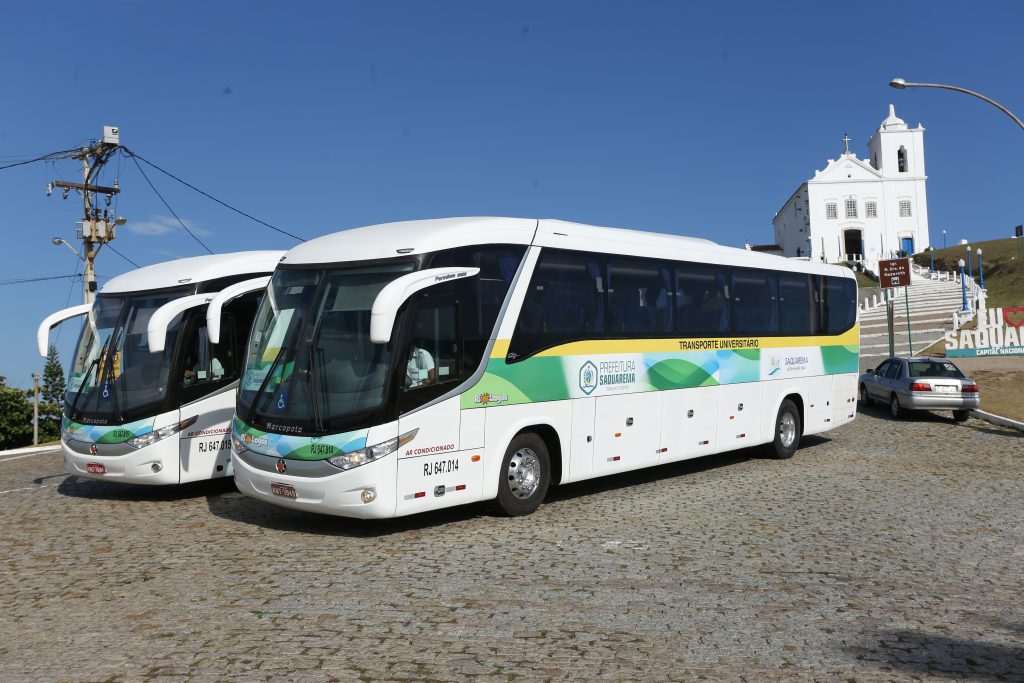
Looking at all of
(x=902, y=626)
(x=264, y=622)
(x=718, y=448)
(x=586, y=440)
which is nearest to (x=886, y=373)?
(x=718, y=448)

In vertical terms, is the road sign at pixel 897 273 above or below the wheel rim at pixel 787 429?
above

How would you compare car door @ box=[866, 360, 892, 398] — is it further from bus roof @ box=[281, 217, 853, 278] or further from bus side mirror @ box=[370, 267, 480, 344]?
bus side mirror @ box=[370, 267, 480, 344]

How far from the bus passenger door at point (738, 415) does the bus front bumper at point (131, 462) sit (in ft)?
26.3

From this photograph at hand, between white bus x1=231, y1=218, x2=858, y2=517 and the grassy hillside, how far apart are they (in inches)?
2282

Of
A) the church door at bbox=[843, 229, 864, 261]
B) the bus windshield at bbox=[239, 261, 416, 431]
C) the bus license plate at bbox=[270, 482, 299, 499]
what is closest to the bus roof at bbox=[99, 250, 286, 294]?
the bus windshield at bbox=[239, 261, 416, 431]

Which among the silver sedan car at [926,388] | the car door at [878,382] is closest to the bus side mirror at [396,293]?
the silver sedan car at [926,388]

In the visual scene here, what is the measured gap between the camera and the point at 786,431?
15.5m

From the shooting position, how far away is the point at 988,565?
7.96 m

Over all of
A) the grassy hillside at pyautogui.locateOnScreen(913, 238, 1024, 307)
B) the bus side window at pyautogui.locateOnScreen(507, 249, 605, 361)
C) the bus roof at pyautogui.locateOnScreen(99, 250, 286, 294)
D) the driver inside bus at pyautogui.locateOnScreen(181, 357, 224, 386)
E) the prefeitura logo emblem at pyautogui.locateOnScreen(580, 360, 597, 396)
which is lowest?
the prefeitura logo emblem at pyautogui.locateOnScreen(580, 360, 597, 396)

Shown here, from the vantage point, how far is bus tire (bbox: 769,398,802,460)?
1516cm

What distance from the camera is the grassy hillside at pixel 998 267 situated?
2913 inches

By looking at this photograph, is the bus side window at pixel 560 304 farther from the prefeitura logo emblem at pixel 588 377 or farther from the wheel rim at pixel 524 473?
the wheel rim at pixel 524 473

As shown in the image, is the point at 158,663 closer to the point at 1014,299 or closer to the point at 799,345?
the point at 799,345

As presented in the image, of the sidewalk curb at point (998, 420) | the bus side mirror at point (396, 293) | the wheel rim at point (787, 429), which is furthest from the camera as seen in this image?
the sidewalk curb at point (998, 420)
